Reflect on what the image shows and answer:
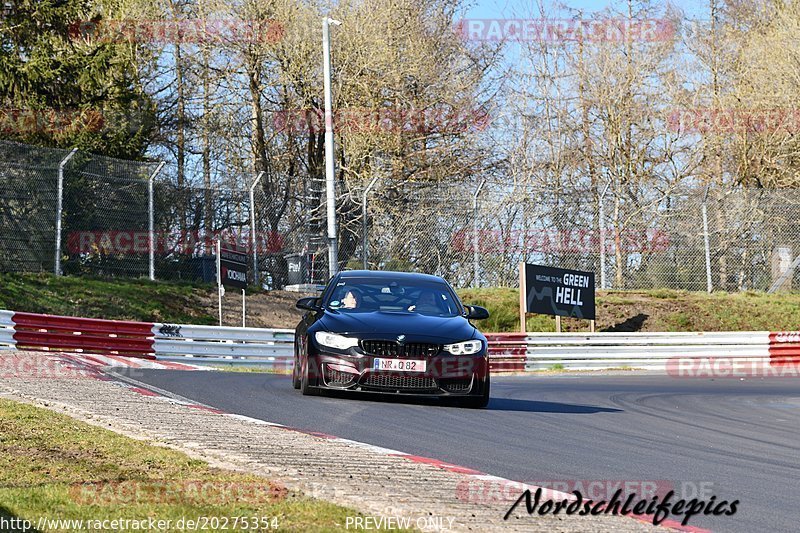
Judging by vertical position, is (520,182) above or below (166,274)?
above

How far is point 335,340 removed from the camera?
39.3 ft

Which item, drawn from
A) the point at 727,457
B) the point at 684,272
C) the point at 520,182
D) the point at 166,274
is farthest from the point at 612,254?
the point at 727,457

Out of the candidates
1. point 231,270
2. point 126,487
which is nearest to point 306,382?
point 126,487

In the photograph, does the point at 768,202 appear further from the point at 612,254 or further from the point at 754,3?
the point at 754,3

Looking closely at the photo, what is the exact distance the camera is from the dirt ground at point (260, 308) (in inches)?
1052

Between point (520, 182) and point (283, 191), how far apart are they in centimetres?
1031

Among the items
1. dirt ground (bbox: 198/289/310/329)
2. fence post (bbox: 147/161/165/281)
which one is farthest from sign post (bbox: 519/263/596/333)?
fence post (bbox: 147/161/165/281)

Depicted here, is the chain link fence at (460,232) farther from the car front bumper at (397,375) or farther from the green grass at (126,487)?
the green grass at (126,487)

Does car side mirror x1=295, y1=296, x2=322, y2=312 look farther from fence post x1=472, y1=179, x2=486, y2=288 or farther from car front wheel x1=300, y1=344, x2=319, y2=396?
fence post x1=472, y1=179, x2=486, y2=288

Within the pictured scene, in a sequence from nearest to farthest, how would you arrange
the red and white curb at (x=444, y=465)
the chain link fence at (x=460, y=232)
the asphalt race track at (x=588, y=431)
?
the red and white curb at (x=444, y=465) < the asphalt race track at (x=588, y=431) < the chain link fence at (x=460, y=232)

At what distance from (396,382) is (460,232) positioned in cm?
1651

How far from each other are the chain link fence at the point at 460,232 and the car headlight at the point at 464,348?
46.2 feet

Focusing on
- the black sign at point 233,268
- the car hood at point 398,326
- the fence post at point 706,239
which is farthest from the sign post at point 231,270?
the fence post at point 706,239

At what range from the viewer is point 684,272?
29.6 meters
